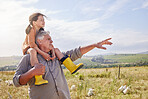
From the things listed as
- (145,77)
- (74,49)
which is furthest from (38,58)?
(145,77)

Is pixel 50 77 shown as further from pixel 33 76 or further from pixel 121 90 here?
pixel 121 90

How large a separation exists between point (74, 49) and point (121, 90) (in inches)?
174

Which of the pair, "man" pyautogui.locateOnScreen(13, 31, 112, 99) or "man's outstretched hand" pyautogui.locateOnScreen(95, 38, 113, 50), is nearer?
"man" pyautogui.locateOnScreen(13, 31, 112, 99)

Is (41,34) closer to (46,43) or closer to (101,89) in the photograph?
(46,43)

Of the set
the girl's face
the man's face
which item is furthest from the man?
the girl's face

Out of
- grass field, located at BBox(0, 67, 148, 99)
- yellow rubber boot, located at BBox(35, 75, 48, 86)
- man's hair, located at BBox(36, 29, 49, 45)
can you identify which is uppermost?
man's hair, located at BBox(36, 29, 49, 45)

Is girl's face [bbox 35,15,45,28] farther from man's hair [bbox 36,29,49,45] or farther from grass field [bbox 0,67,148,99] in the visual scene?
grass field [bbox 0,67,148,99]

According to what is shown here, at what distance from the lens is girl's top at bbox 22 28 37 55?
77.5 inches

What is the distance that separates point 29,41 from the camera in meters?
1.97

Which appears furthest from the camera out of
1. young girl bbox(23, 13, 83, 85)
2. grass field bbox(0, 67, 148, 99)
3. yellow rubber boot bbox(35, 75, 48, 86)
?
grass field bbox(0, 67, 148, 99)

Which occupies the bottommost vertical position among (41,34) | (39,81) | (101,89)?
(101,89)

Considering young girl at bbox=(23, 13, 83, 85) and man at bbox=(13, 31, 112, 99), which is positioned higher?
young girl at bbox=(23, 13, 83, 85)

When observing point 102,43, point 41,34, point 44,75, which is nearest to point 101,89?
point 102,43

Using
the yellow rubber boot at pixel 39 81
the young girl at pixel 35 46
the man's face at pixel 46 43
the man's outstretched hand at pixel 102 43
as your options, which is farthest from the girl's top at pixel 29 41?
the man's outstretched hand at pixel 102 43
